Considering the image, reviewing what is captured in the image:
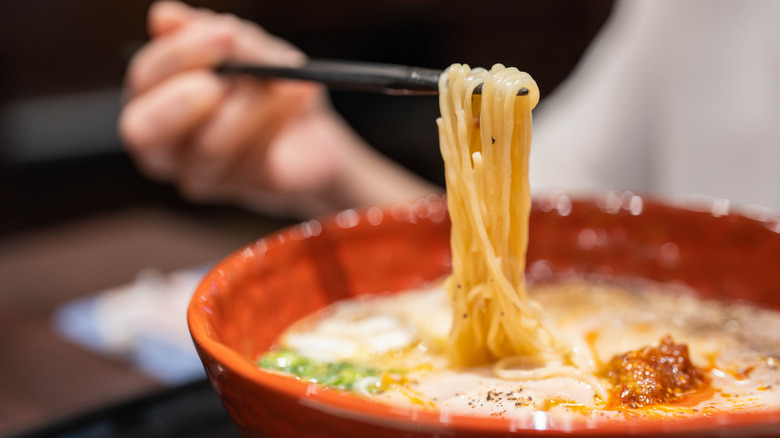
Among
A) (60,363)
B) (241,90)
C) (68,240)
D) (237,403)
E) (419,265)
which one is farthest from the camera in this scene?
(68,240)

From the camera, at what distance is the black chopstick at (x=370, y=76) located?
1.03 meters

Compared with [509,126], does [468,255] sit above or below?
below

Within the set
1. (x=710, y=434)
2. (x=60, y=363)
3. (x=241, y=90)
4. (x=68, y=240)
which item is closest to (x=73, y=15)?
(x=68, y=240)

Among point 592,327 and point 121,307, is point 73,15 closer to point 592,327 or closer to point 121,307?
point 121,307

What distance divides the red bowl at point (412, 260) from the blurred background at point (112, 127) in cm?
57

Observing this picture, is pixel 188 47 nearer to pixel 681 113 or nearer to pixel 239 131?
pixel 239 131

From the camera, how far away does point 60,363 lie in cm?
158

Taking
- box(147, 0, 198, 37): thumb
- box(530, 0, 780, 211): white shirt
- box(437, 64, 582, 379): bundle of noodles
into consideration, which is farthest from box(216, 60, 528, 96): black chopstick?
box(530, 0, 780, 211): white shirt

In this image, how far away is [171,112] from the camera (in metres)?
1.76

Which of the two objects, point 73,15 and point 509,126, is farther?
point 73,15

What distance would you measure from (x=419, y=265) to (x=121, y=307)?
101 centimetres

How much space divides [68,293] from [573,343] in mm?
1738

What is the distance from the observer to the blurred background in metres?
2.20

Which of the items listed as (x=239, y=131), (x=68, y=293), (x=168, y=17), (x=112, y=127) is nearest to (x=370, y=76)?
(x=239, y=131)
